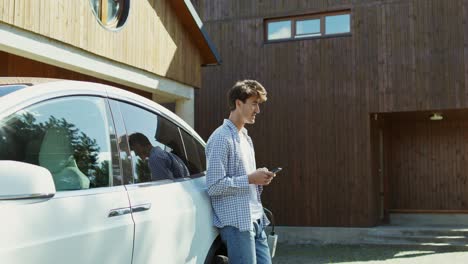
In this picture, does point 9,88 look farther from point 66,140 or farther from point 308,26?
point 308,26

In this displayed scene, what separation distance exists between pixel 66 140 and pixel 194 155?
4.56 feet

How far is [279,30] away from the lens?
572 inches

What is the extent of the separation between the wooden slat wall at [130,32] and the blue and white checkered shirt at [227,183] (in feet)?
11.6

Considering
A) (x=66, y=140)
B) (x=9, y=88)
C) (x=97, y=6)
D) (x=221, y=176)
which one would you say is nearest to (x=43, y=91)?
(x=9, y=88)

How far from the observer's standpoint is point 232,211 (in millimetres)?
3412

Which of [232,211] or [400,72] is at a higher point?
[400,72]

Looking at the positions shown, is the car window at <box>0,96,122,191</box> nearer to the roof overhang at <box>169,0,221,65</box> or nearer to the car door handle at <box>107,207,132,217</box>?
the car door handle at <box>107,207,132,217</box>

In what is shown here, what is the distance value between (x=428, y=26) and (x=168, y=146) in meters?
11.3

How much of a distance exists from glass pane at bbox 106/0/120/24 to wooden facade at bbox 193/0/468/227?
6658 mm

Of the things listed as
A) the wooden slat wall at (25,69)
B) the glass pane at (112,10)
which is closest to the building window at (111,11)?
the glass pane at (112,10)

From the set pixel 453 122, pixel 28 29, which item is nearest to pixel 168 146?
pixel 28 29

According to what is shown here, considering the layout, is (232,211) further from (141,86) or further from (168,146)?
(141,86)

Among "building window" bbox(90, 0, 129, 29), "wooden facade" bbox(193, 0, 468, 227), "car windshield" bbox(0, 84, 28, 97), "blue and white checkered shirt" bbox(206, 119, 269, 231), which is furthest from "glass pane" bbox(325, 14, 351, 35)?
"car windshield" bbox(0, 84, 28, 97)

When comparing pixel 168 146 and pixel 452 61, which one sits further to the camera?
pixel 452 61
